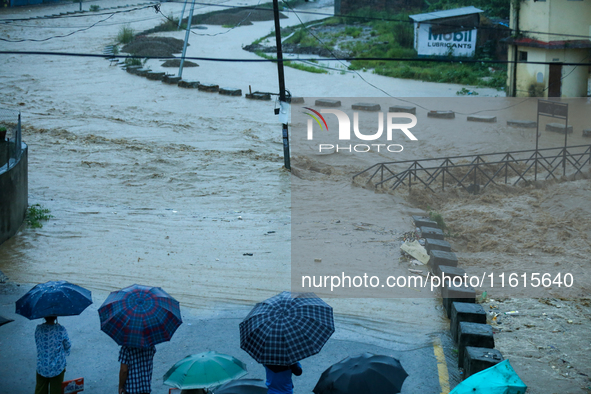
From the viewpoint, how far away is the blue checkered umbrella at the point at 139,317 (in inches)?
220

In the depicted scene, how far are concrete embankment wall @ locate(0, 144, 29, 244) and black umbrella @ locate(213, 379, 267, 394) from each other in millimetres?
8287

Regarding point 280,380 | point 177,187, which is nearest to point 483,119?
point 177,187

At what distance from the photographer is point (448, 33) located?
40688mm

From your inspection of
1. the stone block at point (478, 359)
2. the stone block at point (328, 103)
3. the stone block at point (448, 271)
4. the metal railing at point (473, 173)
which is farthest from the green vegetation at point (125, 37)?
the stone block at point (478, 359)

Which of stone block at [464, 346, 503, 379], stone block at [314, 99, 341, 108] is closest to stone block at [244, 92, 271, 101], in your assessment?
stone block at [314, 99, 341, 108]

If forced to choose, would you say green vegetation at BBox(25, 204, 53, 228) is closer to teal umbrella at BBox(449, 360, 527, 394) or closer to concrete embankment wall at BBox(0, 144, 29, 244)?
concrete embankment wall at BBox(0, 144, 29, 244)

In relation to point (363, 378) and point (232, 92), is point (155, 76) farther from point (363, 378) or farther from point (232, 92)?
point (363, 378)

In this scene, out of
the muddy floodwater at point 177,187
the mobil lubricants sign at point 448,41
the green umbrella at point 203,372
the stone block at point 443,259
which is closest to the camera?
the green umbrella at point 203,372

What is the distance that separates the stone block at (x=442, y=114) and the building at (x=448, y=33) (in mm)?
15750

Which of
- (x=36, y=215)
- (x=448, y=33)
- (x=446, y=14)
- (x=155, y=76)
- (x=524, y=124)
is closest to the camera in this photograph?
(x=36, y=215)

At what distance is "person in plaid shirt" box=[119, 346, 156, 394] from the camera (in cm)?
581

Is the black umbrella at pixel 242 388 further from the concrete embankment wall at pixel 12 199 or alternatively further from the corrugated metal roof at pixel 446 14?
the corrugated metal roof at pixel 446 14

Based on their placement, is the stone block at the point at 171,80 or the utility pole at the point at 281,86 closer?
the utility pole at the point at 281,86

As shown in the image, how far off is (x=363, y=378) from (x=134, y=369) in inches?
90.8
